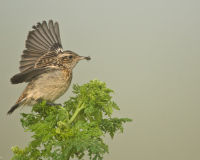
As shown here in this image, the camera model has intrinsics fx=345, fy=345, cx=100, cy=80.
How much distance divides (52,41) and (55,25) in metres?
0.22

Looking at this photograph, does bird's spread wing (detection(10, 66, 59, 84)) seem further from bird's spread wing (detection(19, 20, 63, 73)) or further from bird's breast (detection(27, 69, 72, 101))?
bird's spread wing (detection(19, 20, 63, 73))

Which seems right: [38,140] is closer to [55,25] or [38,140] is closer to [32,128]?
[32,128]

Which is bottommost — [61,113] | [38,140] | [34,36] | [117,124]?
[38,140]

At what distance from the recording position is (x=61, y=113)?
3.70 m

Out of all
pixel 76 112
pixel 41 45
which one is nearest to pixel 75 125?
pixel 76 112

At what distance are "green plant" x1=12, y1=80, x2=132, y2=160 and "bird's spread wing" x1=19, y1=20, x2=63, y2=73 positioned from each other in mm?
820

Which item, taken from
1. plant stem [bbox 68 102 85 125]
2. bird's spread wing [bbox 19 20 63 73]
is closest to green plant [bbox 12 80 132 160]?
plant stem [bbox 68 102 85 125]

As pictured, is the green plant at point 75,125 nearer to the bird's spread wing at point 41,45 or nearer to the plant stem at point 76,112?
the plant stem at point 76,112

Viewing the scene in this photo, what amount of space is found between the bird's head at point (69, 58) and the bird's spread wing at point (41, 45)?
30 cm

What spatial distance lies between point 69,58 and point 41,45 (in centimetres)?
70

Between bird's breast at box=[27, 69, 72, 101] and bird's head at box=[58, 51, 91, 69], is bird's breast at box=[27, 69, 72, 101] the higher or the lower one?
the lower one

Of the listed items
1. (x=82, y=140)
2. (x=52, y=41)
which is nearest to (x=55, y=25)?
(x=52, y=41)

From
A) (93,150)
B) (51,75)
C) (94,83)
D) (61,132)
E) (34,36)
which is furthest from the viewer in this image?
(34,36)

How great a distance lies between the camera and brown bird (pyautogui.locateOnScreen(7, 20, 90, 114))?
4.06 m
